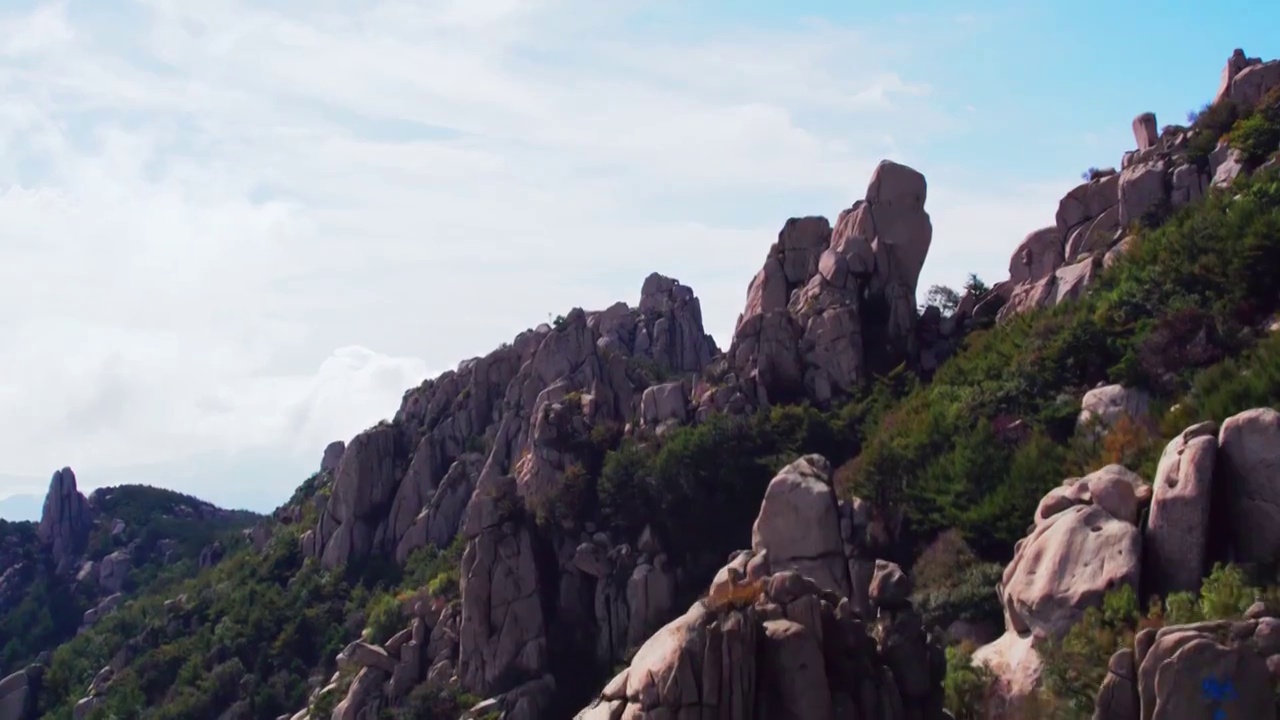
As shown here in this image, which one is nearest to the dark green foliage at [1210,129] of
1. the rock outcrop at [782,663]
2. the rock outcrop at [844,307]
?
the rock outcrop at [844,307]

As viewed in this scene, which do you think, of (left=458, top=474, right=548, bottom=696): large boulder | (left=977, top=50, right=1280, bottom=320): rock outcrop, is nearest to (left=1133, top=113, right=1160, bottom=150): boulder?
(left=977, top=50, right=1280, bottom=320): rock outcrop

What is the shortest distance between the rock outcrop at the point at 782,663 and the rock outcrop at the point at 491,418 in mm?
28546

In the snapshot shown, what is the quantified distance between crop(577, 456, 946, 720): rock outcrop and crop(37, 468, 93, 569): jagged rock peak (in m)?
78.3

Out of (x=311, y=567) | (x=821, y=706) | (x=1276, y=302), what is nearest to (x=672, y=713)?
(x=821, y=706)

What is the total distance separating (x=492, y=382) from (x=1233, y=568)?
153 ft

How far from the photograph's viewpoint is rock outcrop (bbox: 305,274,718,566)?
58719mm

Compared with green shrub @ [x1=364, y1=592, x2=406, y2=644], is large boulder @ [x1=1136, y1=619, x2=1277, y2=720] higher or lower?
lower

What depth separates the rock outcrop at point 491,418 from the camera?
58719 millimetres

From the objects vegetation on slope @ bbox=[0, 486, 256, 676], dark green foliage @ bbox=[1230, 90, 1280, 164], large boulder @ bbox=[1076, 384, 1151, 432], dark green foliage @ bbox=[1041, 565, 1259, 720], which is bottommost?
dark green foliage @ bbox=[1041, 565, 1259, 720]

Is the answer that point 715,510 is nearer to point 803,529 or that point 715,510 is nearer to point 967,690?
point 803,529

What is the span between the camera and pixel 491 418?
6744 centimetres

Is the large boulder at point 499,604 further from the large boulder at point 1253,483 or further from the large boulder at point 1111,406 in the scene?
the large boulder at point 1253,483

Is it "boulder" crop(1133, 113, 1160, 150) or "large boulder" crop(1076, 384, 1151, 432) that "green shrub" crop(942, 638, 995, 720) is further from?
"boulder" crop(1133, 113, 1160, 150)

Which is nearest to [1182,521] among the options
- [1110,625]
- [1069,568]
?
[1069,568]
